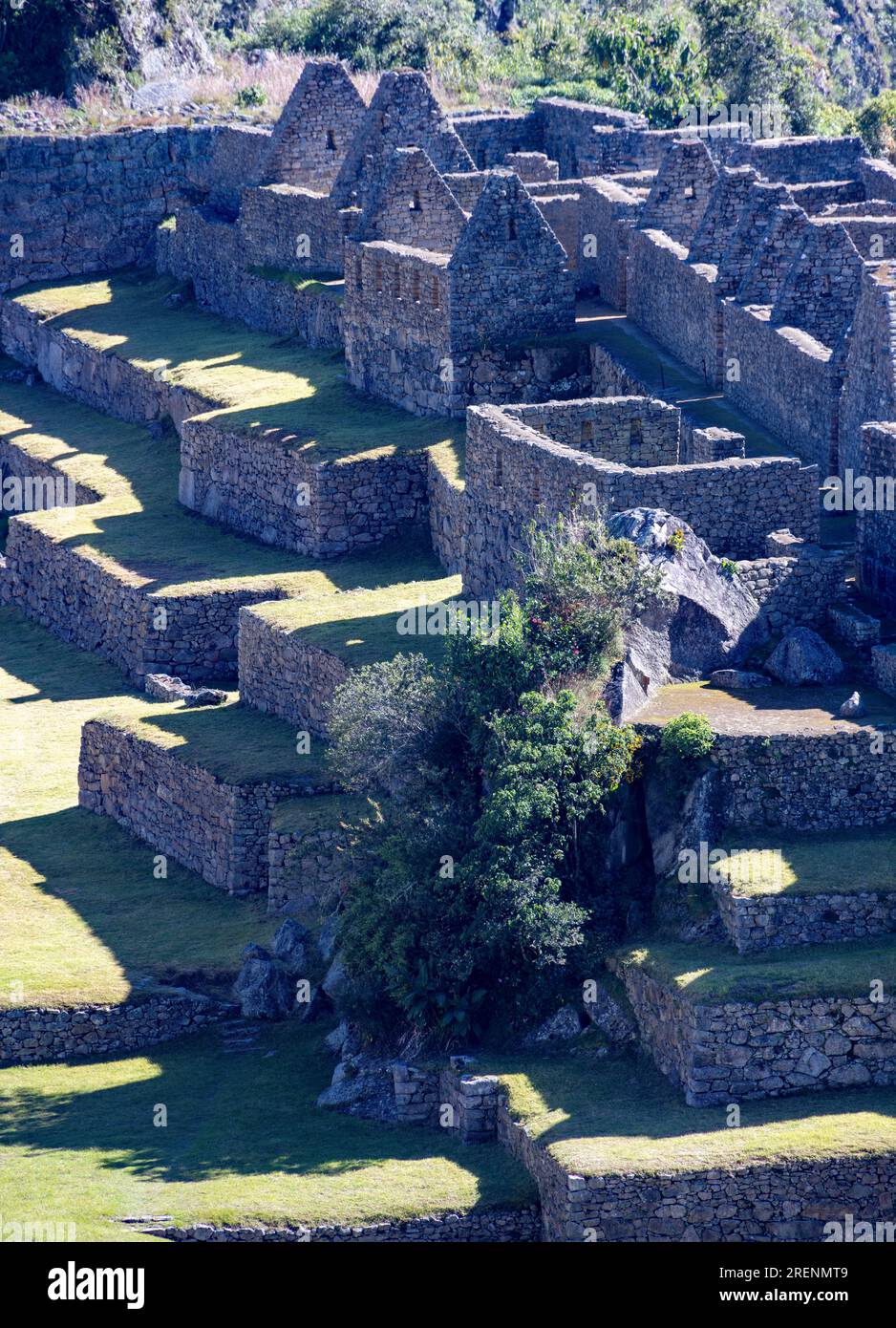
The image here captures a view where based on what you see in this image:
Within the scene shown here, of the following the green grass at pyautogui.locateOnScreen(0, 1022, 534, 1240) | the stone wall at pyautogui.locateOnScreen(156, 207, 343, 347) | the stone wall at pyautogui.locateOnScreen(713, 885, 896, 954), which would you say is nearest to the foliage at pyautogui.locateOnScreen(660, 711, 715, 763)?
the stone wall at pyautogui.locateOnScreen(713, 885, 896, 954)

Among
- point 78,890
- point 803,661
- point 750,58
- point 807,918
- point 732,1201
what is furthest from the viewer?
point 750,58

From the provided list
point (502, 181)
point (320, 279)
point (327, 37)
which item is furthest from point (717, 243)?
point (327, 37)

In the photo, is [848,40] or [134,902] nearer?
[134,902]

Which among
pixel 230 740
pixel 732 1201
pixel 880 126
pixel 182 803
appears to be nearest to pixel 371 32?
→ pixel 880 126

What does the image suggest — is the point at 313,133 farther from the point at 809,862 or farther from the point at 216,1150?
the point at 216,1150

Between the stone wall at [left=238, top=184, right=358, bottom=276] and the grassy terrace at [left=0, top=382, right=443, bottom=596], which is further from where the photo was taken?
the stone wall at [left=238, top=184, right=358, bottom=276]

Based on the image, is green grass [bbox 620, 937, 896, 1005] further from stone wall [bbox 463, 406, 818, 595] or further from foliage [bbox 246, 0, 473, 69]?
foliage [bbox 246, 0, 473, 69]
